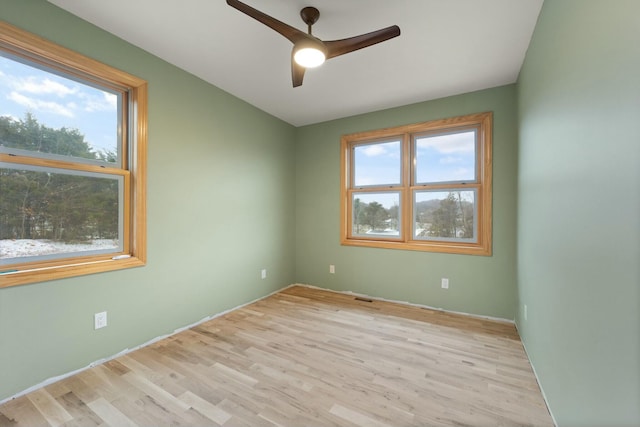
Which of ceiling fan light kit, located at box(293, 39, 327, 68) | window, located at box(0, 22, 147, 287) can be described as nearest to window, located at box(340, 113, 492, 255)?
ceiling fan light kit, located at box(293, 39, 327, 68)

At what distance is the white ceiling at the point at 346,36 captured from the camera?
176 centimetres

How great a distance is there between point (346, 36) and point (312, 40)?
0.58m

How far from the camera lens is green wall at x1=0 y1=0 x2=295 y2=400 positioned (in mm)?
1704

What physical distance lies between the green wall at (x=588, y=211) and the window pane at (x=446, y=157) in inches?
48.7

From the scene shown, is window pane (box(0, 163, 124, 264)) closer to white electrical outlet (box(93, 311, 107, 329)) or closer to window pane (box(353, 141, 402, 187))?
white electrical outlet (box(93, 311, 107, 329))

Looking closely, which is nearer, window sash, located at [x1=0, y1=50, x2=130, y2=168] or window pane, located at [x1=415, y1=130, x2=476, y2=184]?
window sash, located at [x1=0, y1=50, x2=130, y2=168]

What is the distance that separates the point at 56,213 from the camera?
1.85m

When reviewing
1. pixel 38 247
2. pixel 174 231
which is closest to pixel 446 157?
pixel 174 231

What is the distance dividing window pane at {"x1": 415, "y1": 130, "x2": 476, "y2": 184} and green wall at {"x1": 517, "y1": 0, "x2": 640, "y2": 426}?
1236 millimetres

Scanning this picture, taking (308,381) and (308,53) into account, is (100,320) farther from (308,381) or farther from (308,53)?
(308,53)

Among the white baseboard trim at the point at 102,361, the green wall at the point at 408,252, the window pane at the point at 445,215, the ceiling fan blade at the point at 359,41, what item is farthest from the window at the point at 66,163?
the window pane at the point at 445,215

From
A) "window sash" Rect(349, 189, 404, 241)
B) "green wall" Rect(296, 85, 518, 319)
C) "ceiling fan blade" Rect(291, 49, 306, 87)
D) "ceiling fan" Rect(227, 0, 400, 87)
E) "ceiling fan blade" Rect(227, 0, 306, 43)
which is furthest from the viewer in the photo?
"window sash" Rect(349, 189, 404, 241)

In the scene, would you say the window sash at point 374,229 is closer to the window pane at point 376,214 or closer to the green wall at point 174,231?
the window pane at point 376,214

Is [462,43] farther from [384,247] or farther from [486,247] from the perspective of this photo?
[384,247]
